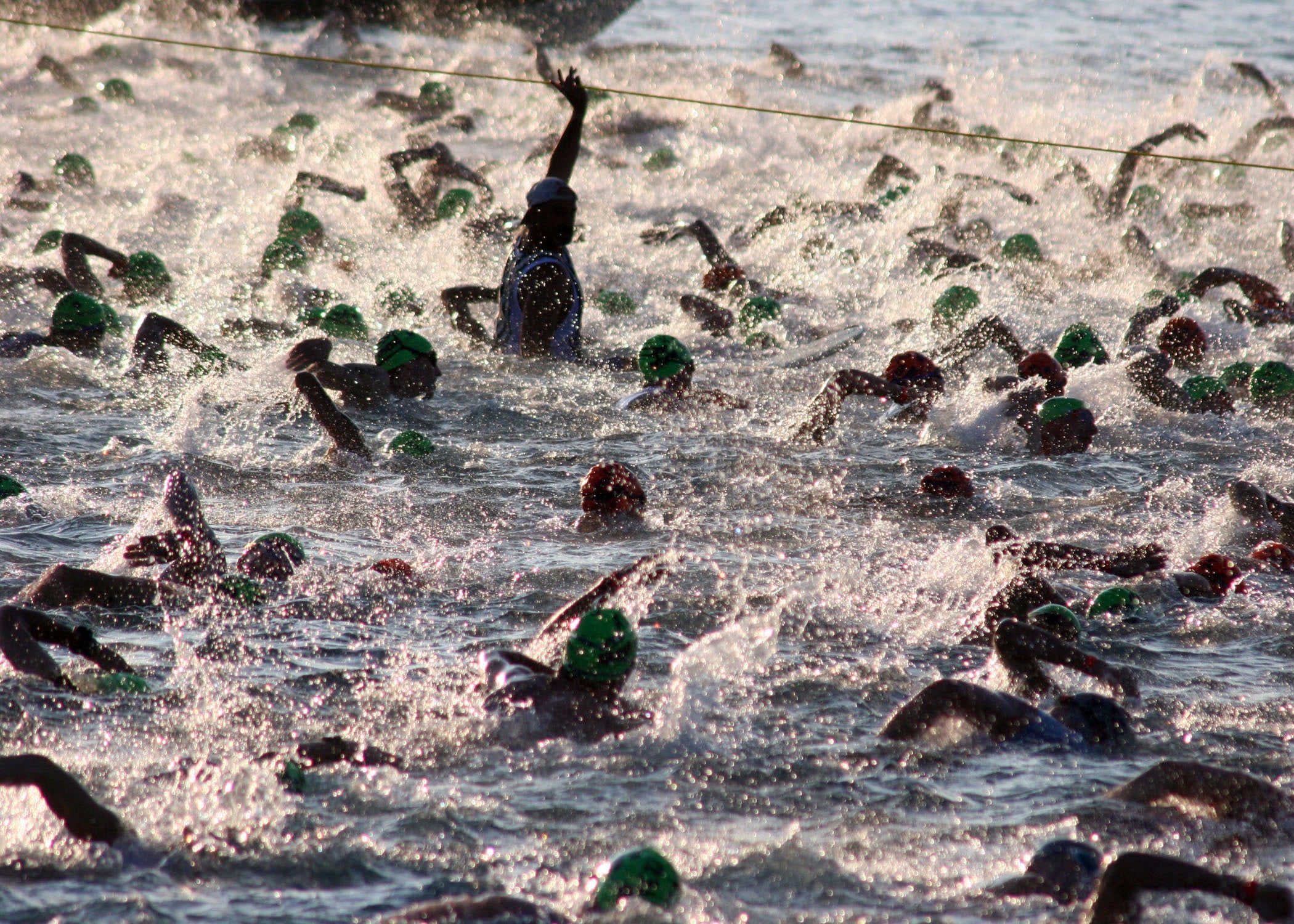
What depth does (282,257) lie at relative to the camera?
8.30 meters

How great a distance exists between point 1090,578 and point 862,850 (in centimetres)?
194

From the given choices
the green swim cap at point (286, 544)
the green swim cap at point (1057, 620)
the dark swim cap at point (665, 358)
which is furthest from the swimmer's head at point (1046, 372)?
the green swim cap at point (286, 544)

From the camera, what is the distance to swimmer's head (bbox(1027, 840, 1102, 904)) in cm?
231

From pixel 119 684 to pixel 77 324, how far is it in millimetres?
3934

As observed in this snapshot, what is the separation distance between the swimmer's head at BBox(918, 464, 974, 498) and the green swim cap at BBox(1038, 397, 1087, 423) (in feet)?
2.94

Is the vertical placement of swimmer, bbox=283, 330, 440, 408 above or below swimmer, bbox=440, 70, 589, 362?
below

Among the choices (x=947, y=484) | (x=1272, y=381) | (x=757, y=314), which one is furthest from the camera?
(x=757, y=314)

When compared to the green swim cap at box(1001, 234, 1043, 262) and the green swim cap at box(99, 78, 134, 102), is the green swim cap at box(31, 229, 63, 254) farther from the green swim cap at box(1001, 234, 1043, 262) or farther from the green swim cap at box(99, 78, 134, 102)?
the green swim cap at box(1001, 234, 1043, 262)

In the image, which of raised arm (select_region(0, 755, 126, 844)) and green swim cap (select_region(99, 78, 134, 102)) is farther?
green swim cap (select_region(99, 78, 134, 102))

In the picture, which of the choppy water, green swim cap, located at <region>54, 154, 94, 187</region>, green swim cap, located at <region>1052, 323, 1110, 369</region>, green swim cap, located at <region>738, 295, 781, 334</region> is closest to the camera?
the choppy water

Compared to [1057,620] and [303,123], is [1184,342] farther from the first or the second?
[303,123]

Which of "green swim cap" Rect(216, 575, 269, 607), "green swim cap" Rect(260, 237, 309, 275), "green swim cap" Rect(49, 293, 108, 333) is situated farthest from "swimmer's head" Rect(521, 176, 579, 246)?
"green swim cap" Rect(216, 575, 269, 607)

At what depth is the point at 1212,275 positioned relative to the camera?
7.62 meters

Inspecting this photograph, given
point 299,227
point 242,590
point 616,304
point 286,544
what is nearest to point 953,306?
point 616,304
